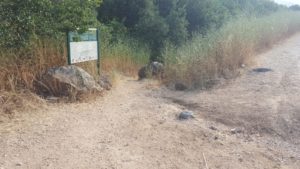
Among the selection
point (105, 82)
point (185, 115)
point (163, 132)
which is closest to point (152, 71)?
point (105, 82)

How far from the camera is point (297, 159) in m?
4.63

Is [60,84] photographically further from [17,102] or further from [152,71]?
[152,71]

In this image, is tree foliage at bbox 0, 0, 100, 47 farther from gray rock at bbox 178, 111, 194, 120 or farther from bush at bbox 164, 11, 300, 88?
gray rock at bbox 178, 111, 194, 120

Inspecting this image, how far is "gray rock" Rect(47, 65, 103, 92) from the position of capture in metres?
6.76

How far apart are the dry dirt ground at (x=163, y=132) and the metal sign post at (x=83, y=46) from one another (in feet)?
2.98

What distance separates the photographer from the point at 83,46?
7.65 metres

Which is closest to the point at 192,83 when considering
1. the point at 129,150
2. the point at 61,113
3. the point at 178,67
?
the point at 178,67

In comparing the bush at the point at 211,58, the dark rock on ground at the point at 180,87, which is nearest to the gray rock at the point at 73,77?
the dark rock on ground at the point at 180,87

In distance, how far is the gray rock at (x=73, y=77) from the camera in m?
6.76

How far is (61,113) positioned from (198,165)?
245 centimetres

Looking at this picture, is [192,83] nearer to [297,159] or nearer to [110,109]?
[110,109]

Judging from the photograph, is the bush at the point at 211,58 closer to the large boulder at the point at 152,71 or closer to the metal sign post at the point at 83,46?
the large boulder at the point at 152,71

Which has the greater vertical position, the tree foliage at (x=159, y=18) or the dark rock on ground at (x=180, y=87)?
the tree foliage at (x=159, y=18)

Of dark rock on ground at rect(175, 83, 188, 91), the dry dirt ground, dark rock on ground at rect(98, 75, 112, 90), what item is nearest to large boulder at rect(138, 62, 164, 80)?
dark rock on ground at rect(175, 83, 188, 91)
